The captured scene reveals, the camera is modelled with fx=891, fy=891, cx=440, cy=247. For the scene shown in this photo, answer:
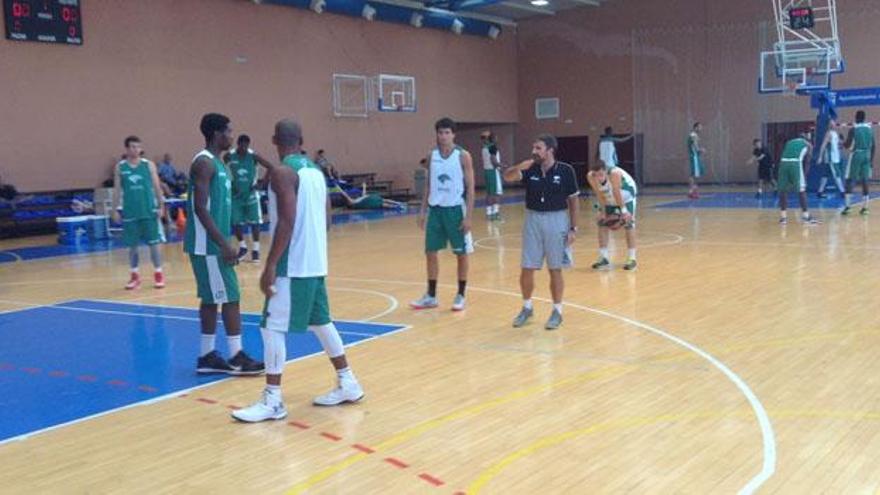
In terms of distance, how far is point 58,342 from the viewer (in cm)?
768

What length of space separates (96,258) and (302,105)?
11167 millimetres

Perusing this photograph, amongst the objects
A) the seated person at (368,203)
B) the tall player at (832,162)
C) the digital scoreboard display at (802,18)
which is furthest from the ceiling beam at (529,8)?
the tall player at (832,162)

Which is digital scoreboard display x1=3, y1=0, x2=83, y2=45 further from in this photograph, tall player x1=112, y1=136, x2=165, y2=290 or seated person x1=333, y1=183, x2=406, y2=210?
tall player x1=112, y1=136, x2=165, y2=290

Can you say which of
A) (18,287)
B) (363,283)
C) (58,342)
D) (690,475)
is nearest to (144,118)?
(18,287)

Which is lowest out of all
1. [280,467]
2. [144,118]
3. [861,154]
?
[280,467]

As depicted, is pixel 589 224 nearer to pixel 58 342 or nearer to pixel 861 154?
pixel 861 154

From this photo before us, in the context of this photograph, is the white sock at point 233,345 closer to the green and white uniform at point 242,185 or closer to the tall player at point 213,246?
the tall player at point 213,246

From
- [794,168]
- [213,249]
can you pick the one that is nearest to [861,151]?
[794,168]

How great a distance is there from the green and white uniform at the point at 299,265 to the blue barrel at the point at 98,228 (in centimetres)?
1392

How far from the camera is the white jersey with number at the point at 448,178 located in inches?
330

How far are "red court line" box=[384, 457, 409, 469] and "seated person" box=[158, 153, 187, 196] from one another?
16.3 meters

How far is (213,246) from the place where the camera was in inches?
245

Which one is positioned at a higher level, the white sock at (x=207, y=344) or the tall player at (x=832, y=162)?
the tall player at (x=832, y=162)

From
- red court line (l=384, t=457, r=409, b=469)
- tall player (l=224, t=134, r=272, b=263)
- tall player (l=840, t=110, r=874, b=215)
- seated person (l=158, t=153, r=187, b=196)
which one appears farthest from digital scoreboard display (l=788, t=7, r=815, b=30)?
red court line (l=384, t=457, r=409, b=469)
